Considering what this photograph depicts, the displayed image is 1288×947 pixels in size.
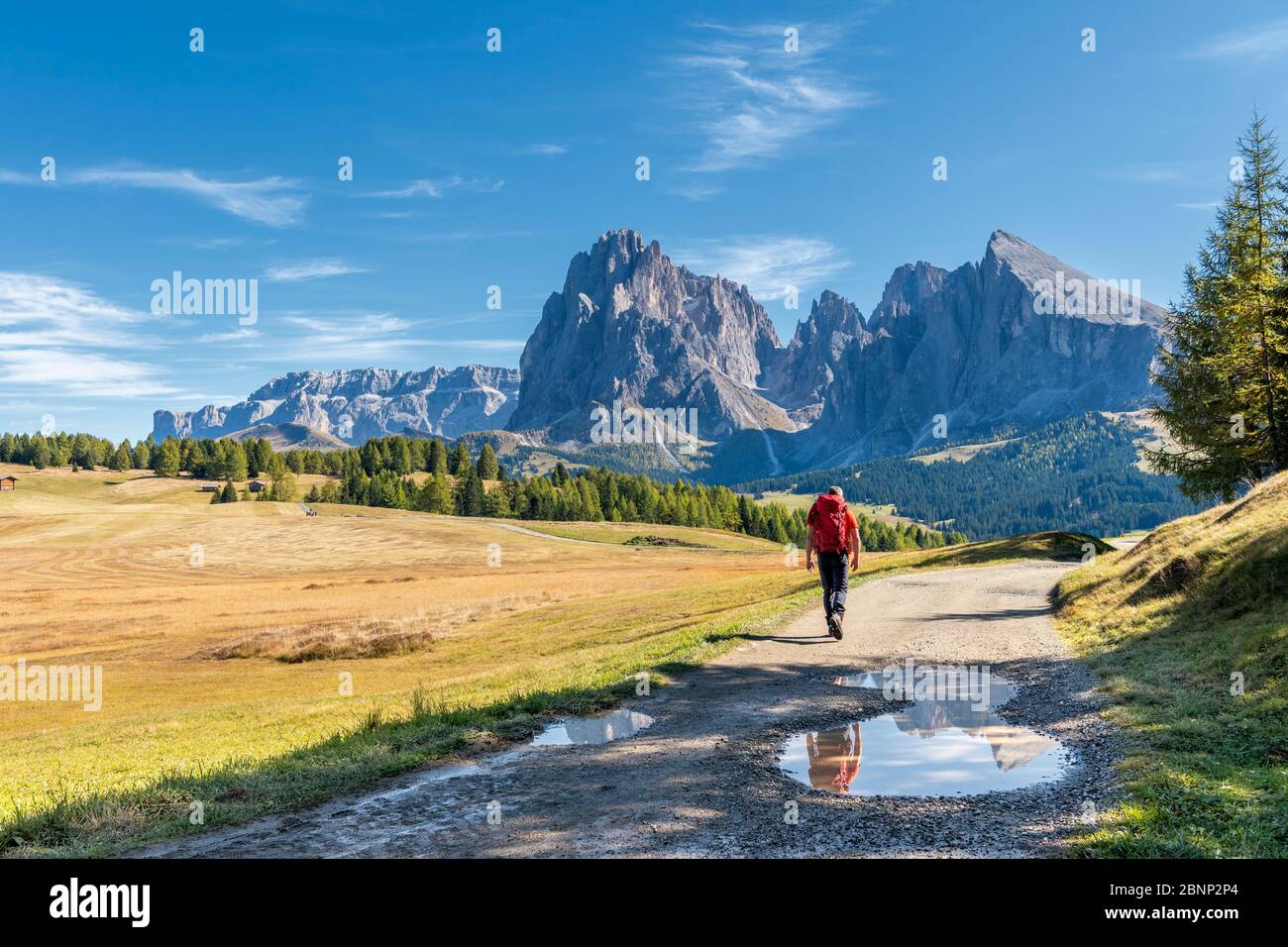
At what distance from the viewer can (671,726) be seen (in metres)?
10.8

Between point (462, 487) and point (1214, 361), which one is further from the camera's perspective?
point (462, 487)

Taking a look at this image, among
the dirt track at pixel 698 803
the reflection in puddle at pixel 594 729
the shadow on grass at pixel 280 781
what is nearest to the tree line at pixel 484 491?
the shadow on grass at pixel 280 781

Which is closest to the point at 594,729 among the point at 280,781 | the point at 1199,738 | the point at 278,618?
the point at 280,781

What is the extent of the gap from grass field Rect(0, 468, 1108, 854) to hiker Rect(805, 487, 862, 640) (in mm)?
2227

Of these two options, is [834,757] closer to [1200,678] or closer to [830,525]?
[1200,678]

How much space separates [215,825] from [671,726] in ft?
18.6

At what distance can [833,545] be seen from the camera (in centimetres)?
1816

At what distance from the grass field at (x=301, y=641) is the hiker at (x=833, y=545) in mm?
2227

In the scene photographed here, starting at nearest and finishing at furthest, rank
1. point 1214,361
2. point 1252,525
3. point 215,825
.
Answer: point 215,825 → point 1252,525 → point 1214,361

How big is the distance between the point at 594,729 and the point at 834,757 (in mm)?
3556

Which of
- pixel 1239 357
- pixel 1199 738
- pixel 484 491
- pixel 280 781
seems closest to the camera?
pixel 280 781
